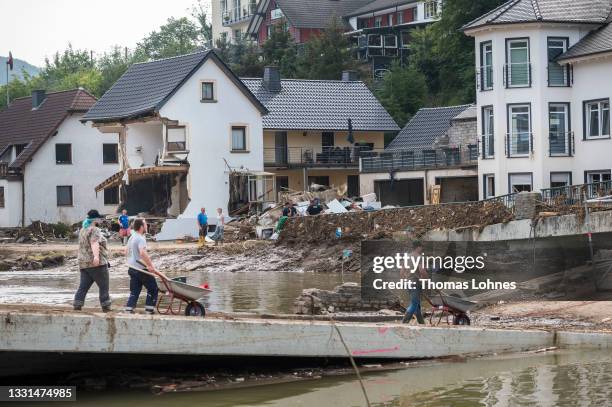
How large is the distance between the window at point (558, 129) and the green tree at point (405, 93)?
28301 mm

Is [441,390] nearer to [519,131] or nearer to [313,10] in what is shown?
[519,131]

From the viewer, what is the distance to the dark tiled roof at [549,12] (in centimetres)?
4522

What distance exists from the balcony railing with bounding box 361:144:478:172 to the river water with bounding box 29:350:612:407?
3230 centimetres

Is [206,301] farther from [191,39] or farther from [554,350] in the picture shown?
[191,39]

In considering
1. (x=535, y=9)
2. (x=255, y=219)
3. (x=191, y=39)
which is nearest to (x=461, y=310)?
(x=535, y=9)

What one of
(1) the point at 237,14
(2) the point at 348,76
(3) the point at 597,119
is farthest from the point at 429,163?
(1) the point at 237,14

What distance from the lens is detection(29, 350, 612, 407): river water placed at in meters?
17.6

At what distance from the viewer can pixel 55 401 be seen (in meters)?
17.8

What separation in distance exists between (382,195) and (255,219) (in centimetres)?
1007

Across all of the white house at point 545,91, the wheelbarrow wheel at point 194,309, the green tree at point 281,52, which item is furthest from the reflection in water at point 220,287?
the green tree at point 281,52

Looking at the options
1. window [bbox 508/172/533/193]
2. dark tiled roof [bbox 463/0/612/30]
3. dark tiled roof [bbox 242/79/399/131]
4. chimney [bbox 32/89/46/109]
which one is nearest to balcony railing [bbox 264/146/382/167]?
dark tiled roof [bbox 242/79/399/131]

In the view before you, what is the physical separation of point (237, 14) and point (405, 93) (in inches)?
1532

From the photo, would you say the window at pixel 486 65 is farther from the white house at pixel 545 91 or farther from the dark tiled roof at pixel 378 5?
the dark tiled roof at pixel 378 5

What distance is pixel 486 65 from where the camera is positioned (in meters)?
46.6
